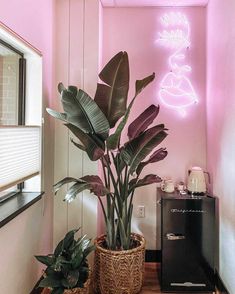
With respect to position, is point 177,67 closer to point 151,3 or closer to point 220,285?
point 151,3

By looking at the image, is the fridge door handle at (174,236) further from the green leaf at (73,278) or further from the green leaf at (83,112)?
the green leaf at (83,112)

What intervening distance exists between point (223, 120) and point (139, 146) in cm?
76

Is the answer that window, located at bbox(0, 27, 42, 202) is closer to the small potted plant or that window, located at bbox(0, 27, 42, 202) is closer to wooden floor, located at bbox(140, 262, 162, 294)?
the small potted plant

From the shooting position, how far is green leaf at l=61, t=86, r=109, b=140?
6.27 ft

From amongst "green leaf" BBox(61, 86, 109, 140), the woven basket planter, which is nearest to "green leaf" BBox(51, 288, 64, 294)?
the woven basket planter

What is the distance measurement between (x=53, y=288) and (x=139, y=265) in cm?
69

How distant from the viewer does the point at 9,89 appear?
2064mm

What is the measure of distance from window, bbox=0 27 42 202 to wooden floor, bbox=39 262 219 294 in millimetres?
1083

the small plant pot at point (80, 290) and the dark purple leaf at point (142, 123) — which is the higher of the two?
the dark purple leaf at point (142, 123)

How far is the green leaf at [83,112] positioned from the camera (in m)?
1.91

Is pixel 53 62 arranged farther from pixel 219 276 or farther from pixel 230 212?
pixel 219 276

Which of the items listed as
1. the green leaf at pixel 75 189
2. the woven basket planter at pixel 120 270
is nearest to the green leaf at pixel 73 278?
the woven basket planter at pixel 120 270

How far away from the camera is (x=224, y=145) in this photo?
7.46 feet

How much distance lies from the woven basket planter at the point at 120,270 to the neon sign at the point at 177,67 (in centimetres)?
145
